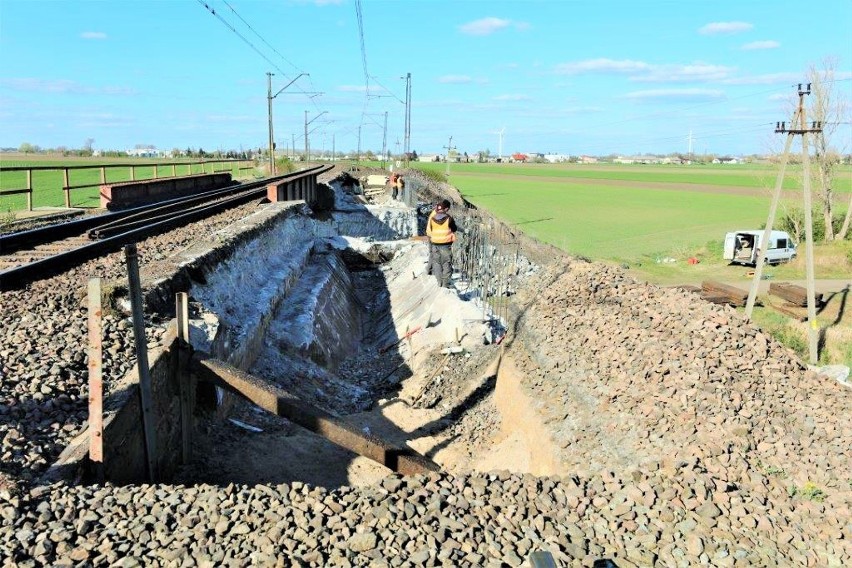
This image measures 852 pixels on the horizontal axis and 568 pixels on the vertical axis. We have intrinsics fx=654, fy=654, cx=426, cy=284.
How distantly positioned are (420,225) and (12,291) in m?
21.3

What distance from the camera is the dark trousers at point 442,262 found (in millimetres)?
14133

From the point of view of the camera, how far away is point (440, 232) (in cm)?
1363

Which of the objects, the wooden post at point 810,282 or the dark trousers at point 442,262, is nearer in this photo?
the wooden post at point 810,282

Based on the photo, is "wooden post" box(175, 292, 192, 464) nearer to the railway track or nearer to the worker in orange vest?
the railway track

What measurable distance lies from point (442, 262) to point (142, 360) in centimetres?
929

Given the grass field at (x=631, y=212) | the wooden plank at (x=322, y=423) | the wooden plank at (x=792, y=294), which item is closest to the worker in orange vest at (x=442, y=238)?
the wooden plank at (x=322, y=423)

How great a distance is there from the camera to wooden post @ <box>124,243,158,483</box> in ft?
17.2

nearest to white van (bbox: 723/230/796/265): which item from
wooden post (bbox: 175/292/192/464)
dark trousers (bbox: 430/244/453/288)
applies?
dark trousers (bbox: 430/244/453/288)

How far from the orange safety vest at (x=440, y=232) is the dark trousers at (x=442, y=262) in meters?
0.26

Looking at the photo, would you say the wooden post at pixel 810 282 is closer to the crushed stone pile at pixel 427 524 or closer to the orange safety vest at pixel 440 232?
the orange safety vest at pixel 440 232

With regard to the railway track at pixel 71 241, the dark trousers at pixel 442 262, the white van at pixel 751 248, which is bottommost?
the white van at pixel 751 248

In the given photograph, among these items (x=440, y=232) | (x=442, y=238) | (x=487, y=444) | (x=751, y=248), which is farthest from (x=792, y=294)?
(x=487, y=444)

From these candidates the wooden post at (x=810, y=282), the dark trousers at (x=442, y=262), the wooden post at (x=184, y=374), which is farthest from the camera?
the dark trousers at (x=442, y=262)

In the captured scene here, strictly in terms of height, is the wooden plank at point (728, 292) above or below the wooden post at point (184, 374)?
below
